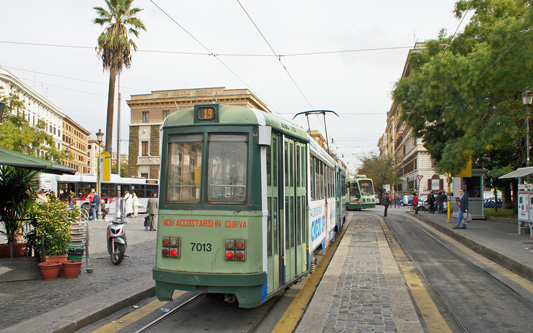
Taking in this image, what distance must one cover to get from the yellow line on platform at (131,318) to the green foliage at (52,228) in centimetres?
277

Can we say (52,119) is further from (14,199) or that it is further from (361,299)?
(361,299)

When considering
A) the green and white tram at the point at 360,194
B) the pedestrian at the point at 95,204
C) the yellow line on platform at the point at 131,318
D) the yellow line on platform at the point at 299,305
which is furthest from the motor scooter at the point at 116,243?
the green and white tram at the point at 360,194

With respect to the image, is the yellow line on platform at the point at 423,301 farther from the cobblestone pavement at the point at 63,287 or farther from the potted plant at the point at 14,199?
the potted plant at the point at 14,199

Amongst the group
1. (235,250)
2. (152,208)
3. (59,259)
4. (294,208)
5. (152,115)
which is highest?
(152,115)

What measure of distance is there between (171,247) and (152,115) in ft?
185

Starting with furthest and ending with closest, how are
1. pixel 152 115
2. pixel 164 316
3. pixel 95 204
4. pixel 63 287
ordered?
pixel 152 115
pixel 95 204
pixel 63 287
pixel 164 316

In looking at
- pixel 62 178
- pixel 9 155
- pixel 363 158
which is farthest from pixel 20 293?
pixel 363 158

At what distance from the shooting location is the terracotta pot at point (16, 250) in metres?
8.79

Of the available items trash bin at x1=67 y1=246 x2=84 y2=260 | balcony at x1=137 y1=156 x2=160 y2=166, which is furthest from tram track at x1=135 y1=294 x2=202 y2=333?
balcony at x1=137 y1=156 x2=160 y2=166

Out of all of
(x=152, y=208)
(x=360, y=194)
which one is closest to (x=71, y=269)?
(x=152, y=208)

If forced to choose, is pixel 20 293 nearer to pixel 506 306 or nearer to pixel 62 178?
pixel 506 306

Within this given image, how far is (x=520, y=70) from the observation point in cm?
1623

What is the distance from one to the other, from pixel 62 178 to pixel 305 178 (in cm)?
2513

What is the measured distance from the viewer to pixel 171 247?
19.5 ft
